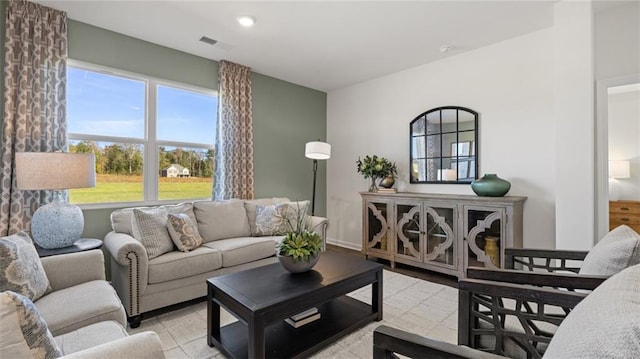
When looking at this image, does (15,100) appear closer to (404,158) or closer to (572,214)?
(404,158)

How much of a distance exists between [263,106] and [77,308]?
334cm

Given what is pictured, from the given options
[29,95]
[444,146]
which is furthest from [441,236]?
[29,95]

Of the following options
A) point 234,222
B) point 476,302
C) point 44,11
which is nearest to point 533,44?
point 476,302

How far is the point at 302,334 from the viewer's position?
197cm

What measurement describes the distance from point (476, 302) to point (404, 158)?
286 cm

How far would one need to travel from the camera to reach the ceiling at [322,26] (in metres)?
2.55

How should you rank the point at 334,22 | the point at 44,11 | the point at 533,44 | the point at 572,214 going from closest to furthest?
the point at 572,214 < the point at 44,11 < the point at 334,22 < the point at 533,44

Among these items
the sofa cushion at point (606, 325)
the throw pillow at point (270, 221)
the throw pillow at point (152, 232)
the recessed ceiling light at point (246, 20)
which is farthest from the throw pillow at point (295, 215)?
the sofa cushion at point (606, 325)

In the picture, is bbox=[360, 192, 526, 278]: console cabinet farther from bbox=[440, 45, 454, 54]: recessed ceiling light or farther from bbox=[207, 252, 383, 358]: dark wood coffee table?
bbox=[440, 45, 454, 54]: recessed ceiling light

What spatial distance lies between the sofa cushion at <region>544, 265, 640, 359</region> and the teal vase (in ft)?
7.60

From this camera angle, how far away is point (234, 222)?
10.9 ft

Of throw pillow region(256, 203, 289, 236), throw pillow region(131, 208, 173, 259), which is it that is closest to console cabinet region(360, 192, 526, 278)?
throw pillow region(256, 203, 289, 236)

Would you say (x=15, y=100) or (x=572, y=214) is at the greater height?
(x=15, y=100)

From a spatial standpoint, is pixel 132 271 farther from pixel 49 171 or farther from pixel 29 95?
pixel 29 95
